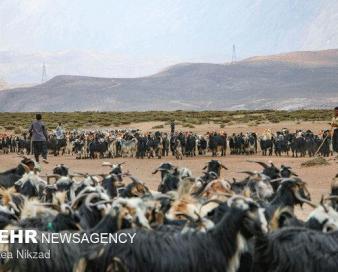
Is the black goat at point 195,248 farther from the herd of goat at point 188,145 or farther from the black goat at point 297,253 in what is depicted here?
the herd of goat at point 188,145

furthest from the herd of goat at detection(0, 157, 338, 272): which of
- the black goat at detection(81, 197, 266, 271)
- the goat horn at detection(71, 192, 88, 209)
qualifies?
the goat horn at detection(71, 192, 88, 209)

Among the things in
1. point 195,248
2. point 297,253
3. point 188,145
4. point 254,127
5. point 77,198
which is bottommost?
point 254,127

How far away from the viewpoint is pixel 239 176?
2220 cm

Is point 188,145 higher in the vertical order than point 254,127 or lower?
higher

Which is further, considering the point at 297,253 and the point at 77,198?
the point at 77,198

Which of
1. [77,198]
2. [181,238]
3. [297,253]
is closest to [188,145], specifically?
[77,198]

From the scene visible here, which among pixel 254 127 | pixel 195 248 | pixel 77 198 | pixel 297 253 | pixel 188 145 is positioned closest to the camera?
pixel 195 248

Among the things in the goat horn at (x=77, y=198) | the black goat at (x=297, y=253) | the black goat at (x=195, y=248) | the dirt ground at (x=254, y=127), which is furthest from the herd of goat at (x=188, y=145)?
the black goat at (x=195, y=248)

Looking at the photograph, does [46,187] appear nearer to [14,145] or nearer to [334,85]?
[14,145]

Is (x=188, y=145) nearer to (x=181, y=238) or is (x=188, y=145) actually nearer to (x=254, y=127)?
(x=254, y=127)

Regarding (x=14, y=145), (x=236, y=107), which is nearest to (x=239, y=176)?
(x=14, y=145)

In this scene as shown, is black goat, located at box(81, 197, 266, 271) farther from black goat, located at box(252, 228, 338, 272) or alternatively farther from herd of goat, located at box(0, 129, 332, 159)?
herd of goat, located at box(0, 129, 332, 159)

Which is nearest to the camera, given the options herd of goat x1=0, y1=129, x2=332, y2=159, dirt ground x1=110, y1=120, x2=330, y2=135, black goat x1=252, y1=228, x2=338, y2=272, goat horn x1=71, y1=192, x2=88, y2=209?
black goat x1=252, y1=228, x2=338, y2=272

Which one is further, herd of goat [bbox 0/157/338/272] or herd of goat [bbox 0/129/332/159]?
herd of goat [bbox 0/129/332/159]
